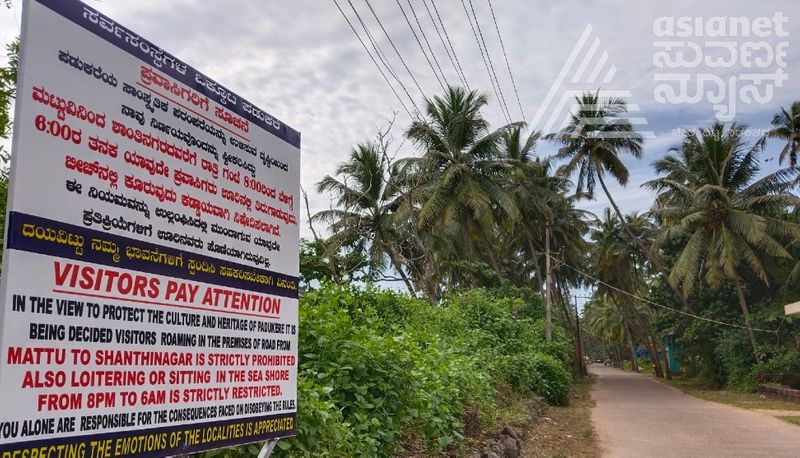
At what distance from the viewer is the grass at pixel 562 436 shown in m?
8.97

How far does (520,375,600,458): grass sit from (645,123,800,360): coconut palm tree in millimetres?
11138

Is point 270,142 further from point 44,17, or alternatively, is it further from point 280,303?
point 44,17

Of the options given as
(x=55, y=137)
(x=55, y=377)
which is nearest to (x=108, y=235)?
(x=55, y=137)

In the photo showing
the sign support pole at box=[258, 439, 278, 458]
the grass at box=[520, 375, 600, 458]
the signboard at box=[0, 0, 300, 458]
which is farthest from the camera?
the grass at box=[520, 375, 600, 458]

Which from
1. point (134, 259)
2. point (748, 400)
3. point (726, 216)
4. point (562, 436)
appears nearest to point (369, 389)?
point (134, 259)

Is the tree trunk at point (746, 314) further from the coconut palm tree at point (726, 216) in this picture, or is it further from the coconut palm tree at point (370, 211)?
the coconut palm tree at point (370, 211)

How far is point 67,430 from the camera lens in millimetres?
2236

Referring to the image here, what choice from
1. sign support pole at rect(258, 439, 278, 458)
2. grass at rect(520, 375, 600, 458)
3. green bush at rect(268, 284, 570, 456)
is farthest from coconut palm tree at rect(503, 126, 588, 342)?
sign support pole at rect(258, 439, 278, 458)

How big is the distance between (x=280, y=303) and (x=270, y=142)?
0.91 metres

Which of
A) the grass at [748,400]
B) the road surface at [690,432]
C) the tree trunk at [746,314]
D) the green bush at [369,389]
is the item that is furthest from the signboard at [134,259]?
the tree trunk at [746,314]

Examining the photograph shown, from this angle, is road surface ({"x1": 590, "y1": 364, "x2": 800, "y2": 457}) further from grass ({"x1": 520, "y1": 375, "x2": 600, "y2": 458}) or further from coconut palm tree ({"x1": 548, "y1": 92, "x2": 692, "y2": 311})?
coconut palm tree ({"x1": 548, "y1": 92, "x2": 692, "y2": 311})

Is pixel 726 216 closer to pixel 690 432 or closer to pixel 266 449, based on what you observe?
pixel 690 432

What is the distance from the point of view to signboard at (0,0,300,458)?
2.18 m

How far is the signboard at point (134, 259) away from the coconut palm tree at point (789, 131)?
84.0 ft
